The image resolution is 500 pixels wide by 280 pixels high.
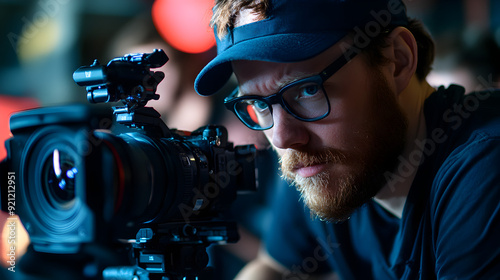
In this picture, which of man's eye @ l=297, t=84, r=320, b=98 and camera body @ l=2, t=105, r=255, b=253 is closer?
camera body @ l=2, t=105, r=255, b=253

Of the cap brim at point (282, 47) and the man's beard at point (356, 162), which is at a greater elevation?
the cap brim at point (282, 47)

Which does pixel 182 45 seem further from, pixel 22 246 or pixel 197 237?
pixel 197 237

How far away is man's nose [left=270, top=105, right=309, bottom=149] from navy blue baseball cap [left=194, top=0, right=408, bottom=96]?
12cm

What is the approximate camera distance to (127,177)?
2.27 ft

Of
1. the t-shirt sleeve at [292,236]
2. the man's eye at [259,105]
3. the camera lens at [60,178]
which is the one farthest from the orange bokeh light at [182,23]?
the camera lens at [60,178]

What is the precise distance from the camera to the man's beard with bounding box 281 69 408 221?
35.2 inches

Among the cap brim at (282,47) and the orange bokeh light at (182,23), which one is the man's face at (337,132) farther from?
the orange bokeh light at (182,23)

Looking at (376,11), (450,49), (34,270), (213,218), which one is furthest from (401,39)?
(450,49)

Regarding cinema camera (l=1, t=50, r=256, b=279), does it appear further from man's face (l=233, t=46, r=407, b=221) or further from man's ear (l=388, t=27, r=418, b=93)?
man's ear (l=388, t=27, r=418, b=93)

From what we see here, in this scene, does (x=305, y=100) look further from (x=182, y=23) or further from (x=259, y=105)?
(x=182, y=23)

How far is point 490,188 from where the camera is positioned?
2.31 feet

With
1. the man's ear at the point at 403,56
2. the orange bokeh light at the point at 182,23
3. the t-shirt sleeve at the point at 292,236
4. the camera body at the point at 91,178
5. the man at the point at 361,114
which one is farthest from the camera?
the orange bokeh light at the point at 182,23

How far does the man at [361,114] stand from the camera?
0.82 meters

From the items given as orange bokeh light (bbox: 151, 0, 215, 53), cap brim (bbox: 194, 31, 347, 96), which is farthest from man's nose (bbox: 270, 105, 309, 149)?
orange bokeh light (bbox: 151, 0, 215, 53)
